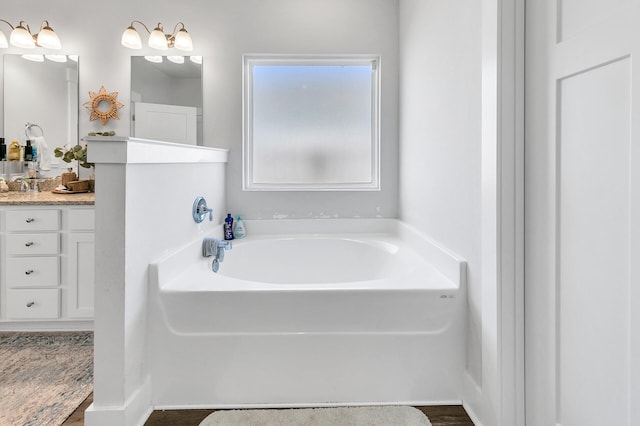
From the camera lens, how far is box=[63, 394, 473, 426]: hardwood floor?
1604 millimetres

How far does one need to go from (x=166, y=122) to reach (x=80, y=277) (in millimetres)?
1200

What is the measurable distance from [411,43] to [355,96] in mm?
611

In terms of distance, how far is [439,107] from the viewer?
6.88 feet

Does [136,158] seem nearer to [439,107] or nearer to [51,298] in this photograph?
[439,107]

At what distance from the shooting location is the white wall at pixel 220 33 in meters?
3.01

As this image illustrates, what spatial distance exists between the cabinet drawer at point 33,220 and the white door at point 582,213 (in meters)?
2.64

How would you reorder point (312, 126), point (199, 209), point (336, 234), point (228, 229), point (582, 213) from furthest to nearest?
1. point (312, 126)
2. point (336, 234)
3. point (228, 229)
4. point (199, 209)
5. point (582, 213)

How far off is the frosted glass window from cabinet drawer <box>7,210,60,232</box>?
1250mm

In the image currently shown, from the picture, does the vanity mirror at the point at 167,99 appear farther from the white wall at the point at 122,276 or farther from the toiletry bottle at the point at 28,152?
the white wall at the point at 122,276

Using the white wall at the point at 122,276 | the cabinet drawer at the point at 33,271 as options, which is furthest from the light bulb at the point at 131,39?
the white wall at the point at 122,276

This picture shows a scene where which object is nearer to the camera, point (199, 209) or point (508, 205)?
point (508, 205)

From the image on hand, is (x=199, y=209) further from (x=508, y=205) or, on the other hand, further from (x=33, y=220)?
(x=508, y=205)

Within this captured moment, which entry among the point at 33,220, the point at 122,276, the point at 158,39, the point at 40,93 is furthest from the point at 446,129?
the point at 40,93

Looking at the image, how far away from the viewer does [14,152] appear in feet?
9.84
